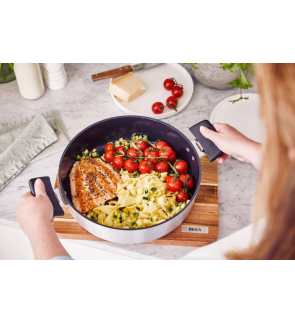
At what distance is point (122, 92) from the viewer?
1.05m

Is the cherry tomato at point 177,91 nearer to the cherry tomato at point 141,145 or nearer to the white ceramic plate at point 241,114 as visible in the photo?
the white ceramic plate at point 241,114

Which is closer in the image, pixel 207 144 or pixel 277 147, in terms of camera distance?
pixel 277 147

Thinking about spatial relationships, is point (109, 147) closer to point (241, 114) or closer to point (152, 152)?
point (152, 152)

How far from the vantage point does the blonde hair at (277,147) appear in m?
0.42

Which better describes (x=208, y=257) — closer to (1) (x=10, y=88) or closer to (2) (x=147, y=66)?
(2) (x=147, y=66)

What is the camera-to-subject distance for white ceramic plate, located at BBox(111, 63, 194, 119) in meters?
1.05

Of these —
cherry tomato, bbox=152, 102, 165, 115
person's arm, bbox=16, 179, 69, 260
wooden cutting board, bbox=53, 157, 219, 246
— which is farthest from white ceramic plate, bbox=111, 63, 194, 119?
person's arm, bbox=16, 179, 69, 260

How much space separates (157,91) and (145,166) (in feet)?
1.18

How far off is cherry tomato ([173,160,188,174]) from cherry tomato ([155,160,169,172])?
3 centimetres

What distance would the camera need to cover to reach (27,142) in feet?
3.17

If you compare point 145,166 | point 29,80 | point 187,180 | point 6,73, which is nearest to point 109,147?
point 145,166

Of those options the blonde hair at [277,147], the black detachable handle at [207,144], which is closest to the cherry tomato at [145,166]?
the black detachable handle at [207,144]

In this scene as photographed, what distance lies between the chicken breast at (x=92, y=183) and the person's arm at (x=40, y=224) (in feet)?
0.40
